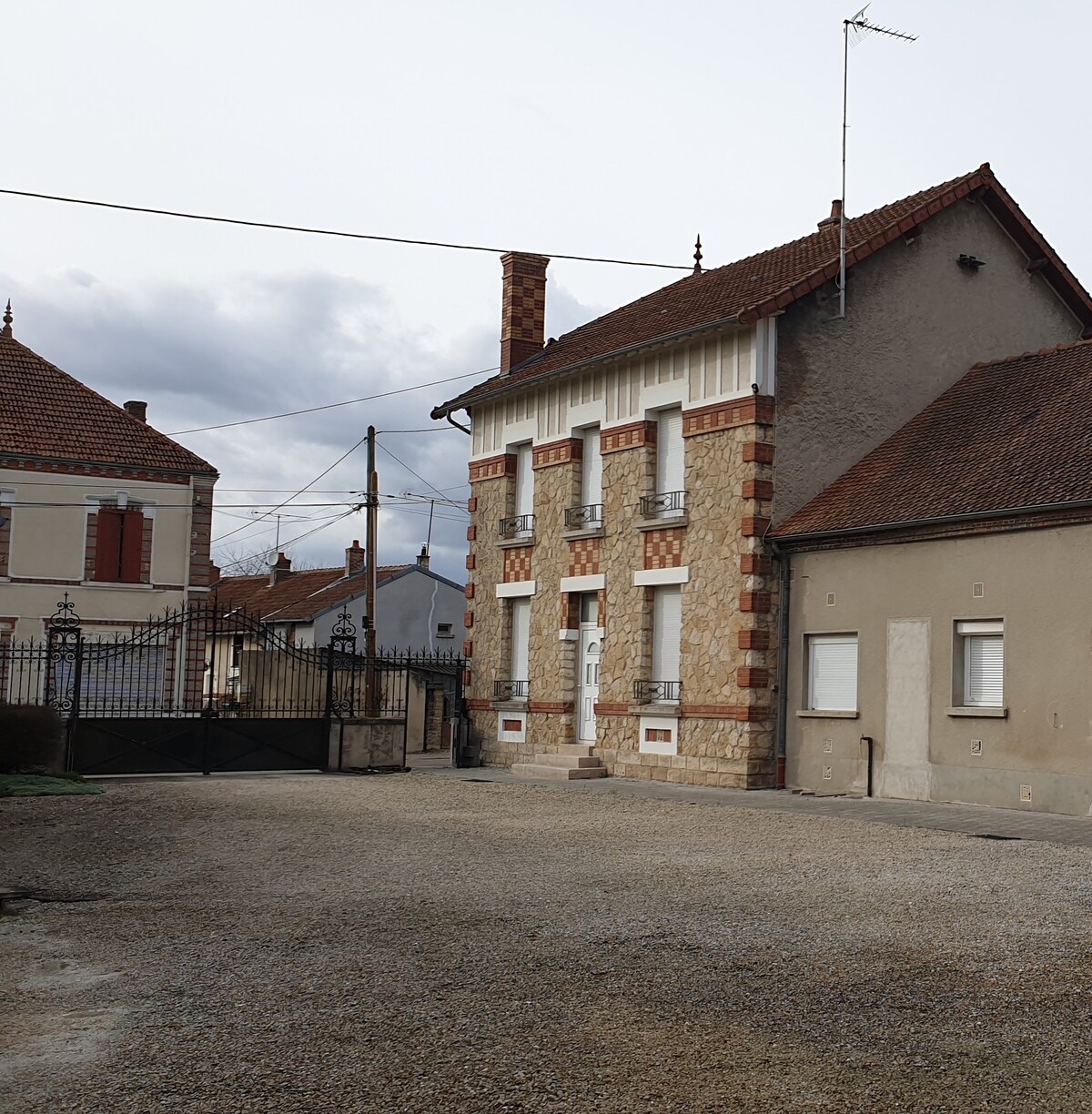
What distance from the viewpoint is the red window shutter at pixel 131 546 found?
32.0 m

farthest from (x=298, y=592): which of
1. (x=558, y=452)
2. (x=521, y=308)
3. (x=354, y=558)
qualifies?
(x=558, y=452)

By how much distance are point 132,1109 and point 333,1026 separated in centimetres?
121

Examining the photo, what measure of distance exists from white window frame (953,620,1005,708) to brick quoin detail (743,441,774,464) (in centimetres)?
401

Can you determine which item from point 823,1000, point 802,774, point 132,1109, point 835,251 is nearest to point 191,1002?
point 132,1109

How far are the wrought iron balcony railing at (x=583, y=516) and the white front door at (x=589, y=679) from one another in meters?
1.75

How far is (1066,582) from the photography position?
16047 millimetres

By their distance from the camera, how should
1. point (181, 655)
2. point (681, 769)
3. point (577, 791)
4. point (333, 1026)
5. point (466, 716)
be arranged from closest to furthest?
point (333, 1026), point (577, 791), point (681, 769), point (466, 716), point (181, 655)

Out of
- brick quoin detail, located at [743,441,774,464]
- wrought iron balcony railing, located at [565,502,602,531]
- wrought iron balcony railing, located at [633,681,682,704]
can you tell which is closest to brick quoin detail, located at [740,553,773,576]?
brick quoin detail, located at [743,441,774,464]

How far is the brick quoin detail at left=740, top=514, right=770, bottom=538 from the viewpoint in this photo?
65.1 feet

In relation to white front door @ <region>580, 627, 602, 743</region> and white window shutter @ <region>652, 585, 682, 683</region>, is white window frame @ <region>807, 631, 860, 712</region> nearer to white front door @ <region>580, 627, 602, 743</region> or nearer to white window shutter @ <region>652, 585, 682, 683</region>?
white window shutter @ <region>652, 585, 682, 683</region>

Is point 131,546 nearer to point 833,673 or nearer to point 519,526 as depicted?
point 519,526

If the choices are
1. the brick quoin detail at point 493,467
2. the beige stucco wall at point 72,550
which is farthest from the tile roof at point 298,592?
the brick quoin detail at point 493,467

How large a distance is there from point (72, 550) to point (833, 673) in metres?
19.3

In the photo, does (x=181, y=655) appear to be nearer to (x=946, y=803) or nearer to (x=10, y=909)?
(x=946, y=803)
